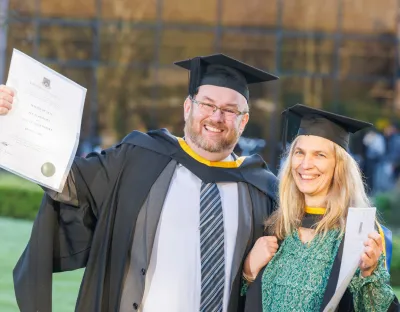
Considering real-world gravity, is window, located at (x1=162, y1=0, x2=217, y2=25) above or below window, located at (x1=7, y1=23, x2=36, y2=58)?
above

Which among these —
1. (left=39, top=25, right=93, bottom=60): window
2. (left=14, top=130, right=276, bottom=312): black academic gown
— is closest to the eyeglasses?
(left=14, top=130, right=276, bottom=312): black academic gown

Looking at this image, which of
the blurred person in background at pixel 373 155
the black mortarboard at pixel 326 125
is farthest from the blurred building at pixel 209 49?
the black mortarboard at pixel 326 125

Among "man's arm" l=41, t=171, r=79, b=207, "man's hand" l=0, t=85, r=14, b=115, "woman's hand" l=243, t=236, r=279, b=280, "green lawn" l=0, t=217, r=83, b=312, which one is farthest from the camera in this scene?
"green lawn" l=0, t=217, r=83, b=312

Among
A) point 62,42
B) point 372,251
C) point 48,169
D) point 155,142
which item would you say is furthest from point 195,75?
point 62,42

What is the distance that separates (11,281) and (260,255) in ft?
18.1

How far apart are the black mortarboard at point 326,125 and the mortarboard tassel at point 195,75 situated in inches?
23.1

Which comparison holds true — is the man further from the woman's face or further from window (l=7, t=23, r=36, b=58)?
window (l=7, t=23, r=36, b=58)

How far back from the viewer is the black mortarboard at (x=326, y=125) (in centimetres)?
442

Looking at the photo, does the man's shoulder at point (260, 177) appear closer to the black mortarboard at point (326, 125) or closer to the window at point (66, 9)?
the black mortarboard at point (326, 125)

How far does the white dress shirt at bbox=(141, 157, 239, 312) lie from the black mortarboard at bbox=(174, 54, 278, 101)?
62 cm

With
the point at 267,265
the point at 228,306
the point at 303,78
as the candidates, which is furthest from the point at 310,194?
the point at 303,78

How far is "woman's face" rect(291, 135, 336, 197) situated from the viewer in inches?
169

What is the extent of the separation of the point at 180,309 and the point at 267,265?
504 mm

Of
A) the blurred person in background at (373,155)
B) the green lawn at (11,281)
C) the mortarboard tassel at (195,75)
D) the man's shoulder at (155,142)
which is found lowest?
the green lawn at (11,281)
